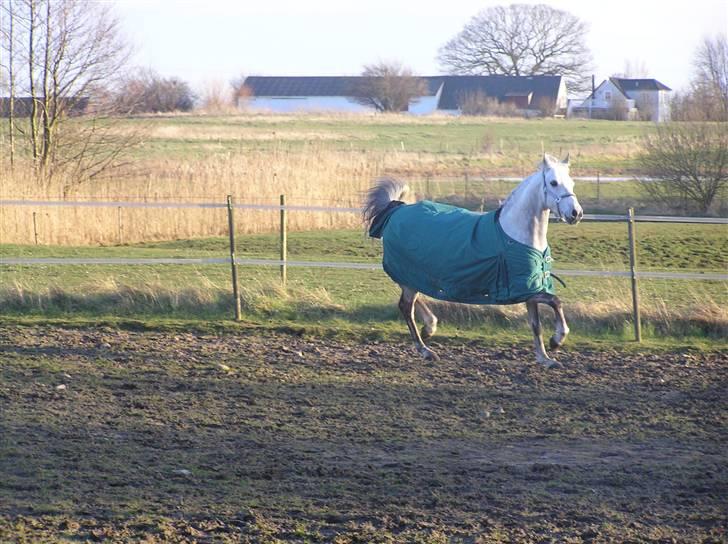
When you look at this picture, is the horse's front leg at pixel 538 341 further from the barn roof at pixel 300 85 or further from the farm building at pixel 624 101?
the barn roof at pixel 300 85

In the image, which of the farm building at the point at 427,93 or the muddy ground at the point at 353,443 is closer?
the muddy ground at the point at 353,443

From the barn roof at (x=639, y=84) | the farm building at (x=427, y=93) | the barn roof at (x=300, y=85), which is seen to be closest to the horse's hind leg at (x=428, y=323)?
the farm building at (x=427, y=93)

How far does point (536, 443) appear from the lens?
20.4 feet

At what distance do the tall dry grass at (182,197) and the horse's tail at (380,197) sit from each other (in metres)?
8.73

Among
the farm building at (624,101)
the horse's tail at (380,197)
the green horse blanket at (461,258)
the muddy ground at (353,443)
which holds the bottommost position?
the muddy ground at (353,443)

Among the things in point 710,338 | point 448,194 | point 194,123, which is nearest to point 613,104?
point 194,123

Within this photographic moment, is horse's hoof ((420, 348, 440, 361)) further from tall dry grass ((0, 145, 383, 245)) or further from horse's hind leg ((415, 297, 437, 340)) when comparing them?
tall dry grass ((0, 145, 383, 245))

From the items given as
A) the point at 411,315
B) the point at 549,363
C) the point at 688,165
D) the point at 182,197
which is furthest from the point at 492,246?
the point at 688,165

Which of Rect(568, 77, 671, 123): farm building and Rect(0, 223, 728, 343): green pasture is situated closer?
Rect(0, 223, 728, 343): green pasture

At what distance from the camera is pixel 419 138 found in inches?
1813

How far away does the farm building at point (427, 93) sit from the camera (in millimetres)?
74188

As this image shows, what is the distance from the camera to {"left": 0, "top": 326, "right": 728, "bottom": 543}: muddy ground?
4738mm

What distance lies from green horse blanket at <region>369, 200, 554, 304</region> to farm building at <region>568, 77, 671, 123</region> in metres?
55.9

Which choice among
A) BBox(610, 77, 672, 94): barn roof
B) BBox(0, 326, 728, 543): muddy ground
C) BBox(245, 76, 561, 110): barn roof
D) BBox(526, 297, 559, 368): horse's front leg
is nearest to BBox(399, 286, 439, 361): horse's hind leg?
BBox(0, 326, 728, 543): muddy ground
